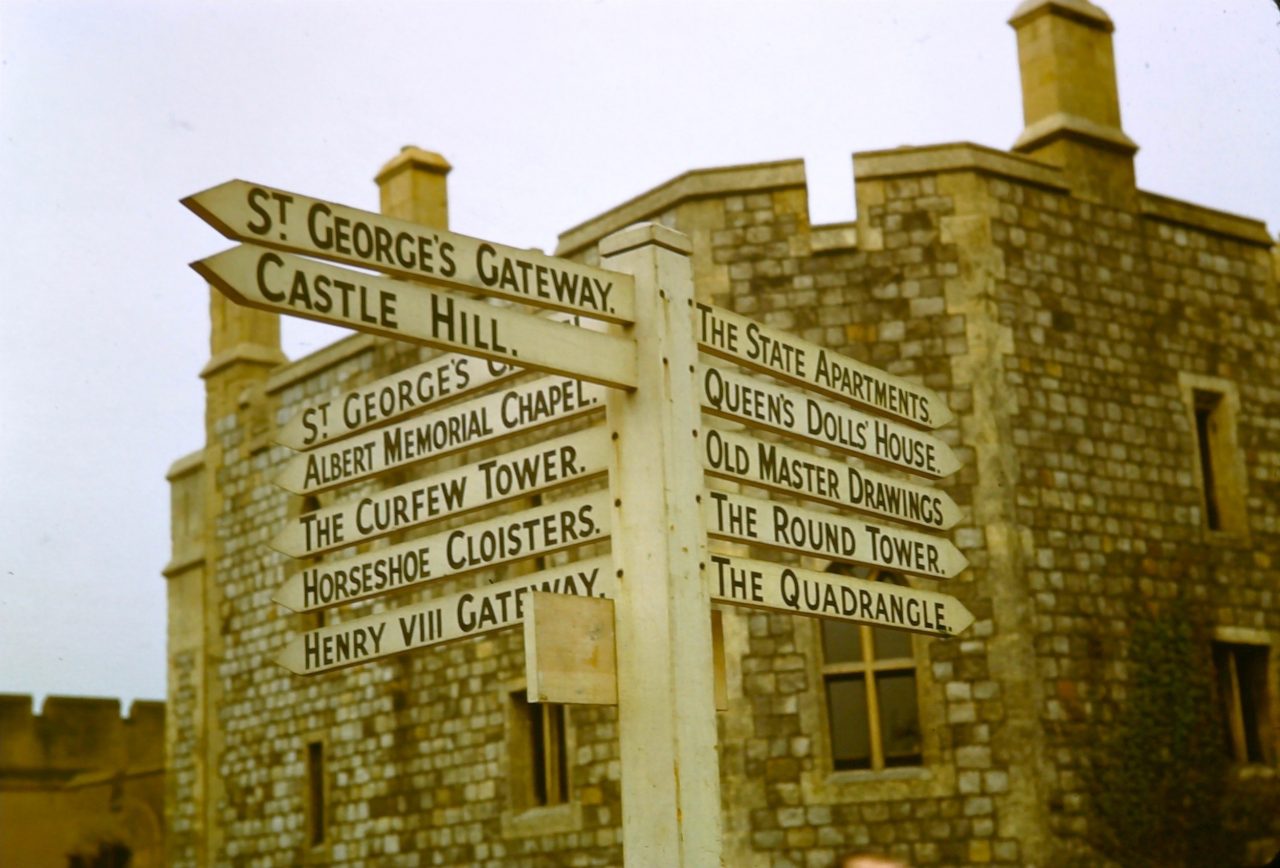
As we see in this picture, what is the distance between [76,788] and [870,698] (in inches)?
683

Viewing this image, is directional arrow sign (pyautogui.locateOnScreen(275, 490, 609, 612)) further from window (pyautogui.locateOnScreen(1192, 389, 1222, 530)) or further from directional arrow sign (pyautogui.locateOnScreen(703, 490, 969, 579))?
window (pyautogui.locateOnScreen(1192, 389, 1222, 530))

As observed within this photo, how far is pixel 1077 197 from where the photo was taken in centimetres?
1481

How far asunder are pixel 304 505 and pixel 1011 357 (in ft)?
27.2

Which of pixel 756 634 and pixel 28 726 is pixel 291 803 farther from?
pixel 28 726

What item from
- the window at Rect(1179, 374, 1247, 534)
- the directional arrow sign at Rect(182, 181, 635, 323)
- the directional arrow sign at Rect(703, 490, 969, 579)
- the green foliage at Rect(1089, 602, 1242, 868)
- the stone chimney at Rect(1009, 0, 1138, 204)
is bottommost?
the green foliage at Rect(1089, 602, 1242, 868)

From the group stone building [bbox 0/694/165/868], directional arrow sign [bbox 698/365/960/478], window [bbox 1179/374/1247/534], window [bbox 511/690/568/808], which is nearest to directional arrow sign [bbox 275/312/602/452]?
directional arrow sign [bbox 698/365/960/478]

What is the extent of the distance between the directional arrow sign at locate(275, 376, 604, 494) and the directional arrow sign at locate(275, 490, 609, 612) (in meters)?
0.26

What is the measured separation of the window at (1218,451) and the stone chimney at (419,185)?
7.47 metres

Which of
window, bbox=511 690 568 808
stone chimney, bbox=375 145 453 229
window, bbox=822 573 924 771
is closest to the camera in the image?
window, bbox=822 573 924 771

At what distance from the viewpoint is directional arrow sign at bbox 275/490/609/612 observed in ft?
17.8

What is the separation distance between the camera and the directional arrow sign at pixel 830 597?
5461mm

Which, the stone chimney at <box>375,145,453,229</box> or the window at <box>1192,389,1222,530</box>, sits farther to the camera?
the stone chimney at <box>375,145,453,229</box>

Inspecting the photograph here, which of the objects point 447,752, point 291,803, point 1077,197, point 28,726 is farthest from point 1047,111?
point 28,726

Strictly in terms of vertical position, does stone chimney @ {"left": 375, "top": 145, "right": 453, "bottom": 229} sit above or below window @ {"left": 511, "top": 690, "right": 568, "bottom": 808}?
above
